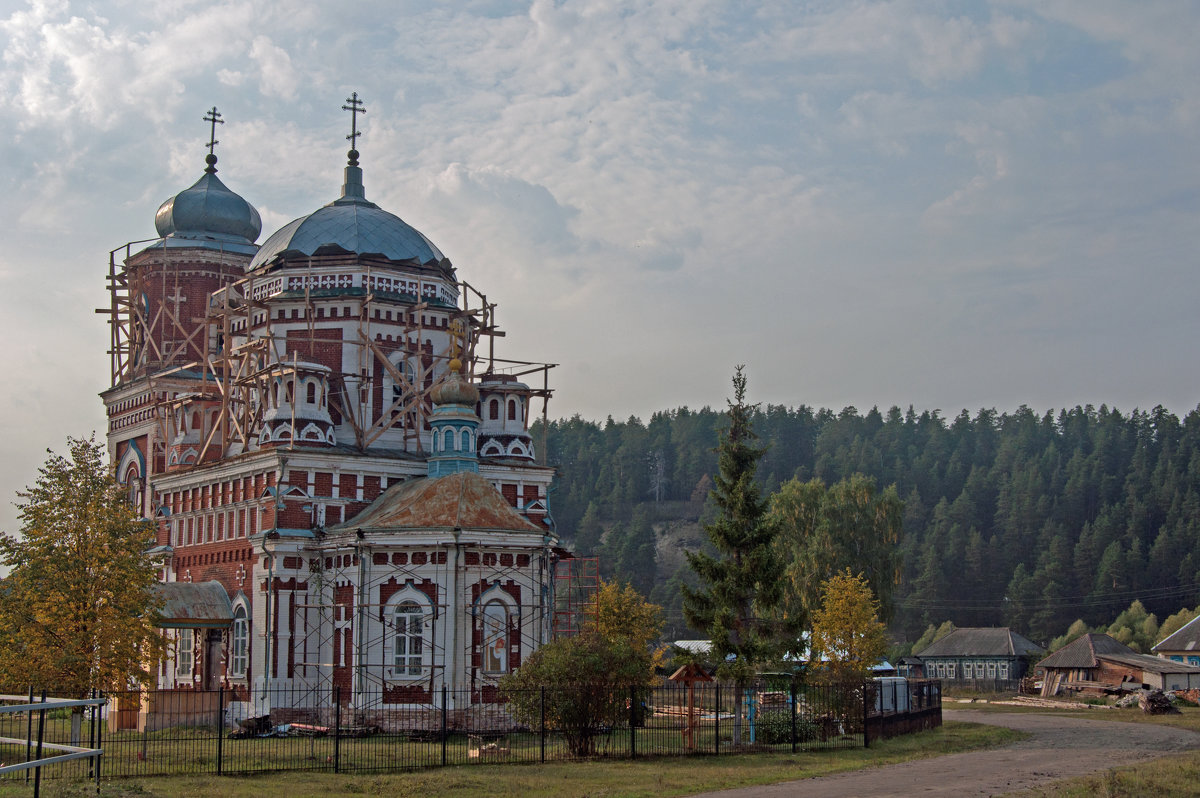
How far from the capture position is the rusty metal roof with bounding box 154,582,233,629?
3809 cm

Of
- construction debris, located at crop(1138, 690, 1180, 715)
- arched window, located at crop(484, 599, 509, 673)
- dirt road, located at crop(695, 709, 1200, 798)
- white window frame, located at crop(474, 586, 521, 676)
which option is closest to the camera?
dirt road, located at crop(695, 709, 1200, 798)

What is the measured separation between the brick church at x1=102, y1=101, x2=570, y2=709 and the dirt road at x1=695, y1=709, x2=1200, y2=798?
12.8 metres

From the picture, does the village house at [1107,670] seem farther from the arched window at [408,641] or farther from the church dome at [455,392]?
the arched window at [408,641]

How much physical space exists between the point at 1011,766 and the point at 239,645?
878 inches

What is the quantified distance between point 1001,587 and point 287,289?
2871 inches

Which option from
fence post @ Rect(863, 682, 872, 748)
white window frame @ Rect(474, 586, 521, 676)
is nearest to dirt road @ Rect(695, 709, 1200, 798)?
fence post @ Rect(863, 682, 872, 748)

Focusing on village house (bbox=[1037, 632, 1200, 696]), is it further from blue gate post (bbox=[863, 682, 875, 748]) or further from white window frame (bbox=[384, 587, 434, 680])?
white window frame (bbox=[384, 587, 434, 680])

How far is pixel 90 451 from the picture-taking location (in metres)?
30.4

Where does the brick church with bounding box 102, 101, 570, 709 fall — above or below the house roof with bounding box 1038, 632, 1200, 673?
above

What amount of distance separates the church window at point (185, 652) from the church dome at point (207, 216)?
19.6m

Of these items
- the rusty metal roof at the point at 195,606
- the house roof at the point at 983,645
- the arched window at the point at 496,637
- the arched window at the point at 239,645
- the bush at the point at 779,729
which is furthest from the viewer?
the house roof at the point at 983,645

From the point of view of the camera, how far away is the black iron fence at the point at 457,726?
25.9 meters

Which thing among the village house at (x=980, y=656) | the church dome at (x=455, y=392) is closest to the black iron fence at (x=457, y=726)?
the church dome at (x=455, y=392)

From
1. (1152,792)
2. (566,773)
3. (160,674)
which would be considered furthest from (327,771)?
(160,674)
